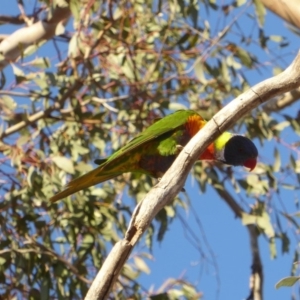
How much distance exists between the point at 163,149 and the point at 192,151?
0.89 metres

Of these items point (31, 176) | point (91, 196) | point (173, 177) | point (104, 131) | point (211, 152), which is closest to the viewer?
point (173, 177)

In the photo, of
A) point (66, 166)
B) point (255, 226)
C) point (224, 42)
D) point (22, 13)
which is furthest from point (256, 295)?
point (22, 13)

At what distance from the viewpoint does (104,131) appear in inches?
155


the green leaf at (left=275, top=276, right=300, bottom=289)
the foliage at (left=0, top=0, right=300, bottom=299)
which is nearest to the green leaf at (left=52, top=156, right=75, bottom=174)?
the foliage at (left=0, top=0, right=300, bottom=299)

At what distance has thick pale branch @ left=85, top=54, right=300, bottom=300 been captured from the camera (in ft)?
5.94

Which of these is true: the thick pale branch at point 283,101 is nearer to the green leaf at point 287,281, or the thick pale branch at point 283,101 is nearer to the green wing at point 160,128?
the green wing at point 160,128

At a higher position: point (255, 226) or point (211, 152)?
point (211, 152)

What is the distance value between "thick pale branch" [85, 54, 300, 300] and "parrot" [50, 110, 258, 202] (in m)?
0.74

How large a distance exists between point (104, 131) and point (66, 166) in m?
0.52

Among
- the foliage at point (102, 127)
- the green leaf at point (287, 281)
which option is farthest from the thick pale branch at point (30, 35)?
the green leaf at point (287, 281)

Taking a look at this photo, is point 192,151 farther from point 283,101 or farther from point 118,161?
point 283,101

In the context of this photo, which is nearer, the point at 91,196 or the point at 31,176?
the point at 31,176

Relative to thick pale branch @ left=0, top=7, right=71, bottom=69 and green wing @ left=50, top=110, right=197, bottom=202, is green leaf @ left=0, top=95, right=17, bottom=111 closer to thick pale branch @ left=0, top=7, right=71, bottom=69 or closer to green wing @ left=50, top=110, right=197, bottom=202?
thick pale branch @ left=0, top=7, right=71, bottom=69

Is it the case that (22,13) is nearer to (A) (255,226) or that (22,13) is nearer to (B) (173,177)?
(A) (255,226)
